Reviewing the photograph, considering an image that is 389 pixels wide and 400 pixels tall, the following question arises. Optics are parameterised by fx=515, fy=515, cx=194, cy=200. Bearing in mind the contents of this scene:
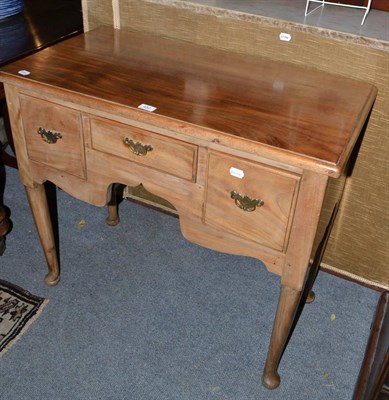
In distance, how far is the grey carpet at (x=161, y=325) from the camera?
5.47ft

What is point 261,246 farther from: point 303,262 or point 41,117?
point 41,117

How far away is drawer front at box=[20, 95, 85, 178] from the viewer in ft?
4.82

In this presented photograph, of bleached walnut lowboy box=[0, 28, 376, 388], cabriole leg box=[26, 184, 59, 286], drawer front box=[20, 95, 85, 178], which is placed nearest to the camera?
bleached walnut lowboy box=[0, 28, 376, 388]

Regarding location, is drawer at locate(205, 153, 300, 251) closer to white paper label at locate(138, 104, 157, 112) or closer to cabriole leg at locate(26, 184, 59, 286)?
white paper label at locate(138, 104, 157, 112)

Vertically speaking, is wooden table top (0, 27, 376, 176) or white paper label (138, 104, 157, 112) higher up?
wooden table top (0, 27, 376, 176)

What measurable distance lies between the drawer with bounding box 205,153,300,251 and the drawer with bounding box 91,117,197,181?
72 mm

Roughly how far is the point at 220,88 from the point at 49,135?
0.52 meters

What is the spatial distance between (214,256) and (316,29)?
3.27ft

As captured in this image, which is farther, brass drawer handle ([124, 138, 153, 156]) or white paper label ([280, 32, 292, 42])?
white paper label ([280, 32, 292, 42])

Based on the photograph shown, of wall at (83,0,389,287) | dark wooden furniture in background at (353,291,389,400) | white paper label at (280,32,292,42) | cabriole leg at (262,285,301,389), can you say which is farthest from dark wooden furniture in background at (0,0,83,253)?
dark wooden furniture in background at (353,291,389,400)

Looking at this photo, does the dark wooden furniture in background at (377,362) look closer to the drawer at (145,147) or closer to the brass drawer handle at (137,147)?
the drawer at (145,147)

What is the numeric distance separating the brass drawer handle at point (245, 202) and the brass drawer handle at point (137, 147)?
26 centimetres

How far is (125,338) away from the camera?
5.90ft

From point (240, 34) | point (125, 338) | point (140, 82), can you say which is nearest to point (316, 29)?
point (240, 34)
